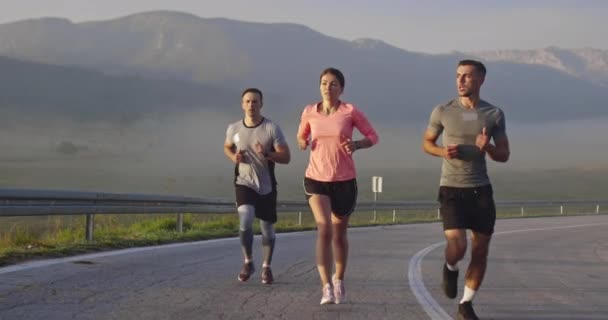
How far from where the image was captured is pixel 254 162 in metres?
9.67

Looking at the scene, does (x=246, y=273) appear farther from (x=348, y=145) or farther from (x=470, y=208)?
(x=470, y=208)

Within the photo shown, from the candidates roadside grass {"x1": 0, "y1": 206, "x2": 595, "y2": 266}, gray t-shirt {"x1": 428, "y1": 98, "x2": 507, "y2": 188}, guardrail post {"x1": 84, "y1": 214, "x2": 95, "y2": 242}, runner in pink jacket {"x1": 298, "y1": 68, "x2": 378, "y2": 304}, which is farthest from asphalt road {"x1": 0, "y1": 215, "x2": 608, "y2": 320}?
gray t-shirt {"x1": 428, "y1": 98, "x2": 507, "y2": 188}

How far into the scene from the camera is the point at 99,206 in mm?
14742

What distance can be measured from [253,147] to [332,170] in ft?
5.43

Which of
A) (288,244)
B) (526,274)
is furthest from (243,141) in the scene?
(288,244)

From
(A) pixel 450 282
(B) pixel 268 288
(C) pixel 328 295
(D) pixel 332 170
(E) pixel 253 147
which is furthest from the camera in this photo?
(E) pixel 253 147

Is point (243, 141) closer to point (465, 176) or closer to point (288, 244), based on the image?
point (465, 176)

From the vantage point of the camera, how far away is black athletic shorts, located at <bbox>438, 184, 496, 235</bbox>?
7.19 meters

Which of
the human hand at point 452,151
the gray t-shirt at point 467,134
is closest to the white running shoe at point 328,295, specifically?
the gray t-shirt at point 467,134

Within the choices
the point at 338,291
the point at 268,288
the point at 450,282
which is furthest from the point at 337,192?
the point at 268,288

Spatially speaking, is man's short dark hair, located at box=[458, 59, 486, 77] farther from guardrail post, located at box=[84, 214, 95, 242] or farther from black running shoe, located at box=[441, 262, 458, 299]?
guardrail post, located at box=[84, 214, 95, 242]

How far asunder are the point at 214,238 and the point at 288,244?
5.79 feet

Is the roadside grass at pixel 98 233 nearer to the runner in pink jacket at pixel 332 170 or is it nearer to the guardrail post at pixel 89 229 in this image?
the guardrail post at pixel 89 229

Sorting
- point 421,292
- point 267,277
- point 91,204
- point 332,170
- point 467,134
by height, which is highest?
point 467,134
